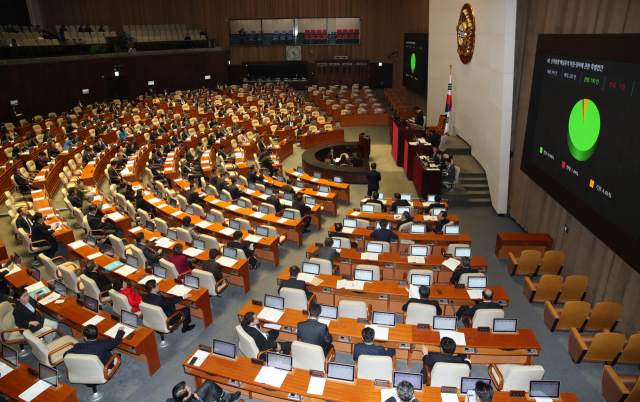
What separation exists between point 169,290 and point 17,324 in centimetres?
261

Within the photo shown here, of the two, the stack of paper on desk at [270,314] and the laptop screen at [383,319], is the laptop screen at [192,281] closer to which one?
the stack of paper on desk at [270,314]

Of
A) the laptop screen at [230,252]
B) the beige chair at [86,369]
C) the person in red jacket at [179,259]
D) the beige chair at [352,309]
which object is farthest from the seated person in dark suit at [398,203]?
the beige chair at [86,369]

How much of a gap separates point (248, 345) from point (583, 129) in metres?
7.82

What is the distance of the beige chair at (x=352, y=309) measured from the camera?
287 inches

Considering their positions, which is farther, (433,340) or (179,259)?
(179,259)

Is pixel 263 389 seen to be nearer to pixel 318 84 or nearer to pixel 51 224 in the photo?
pixel 51 224

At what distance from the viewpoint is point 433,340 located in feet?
22.2

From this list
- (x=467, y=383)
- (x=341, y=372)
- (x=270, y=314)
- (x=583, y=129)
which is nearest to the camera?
(x=467, y=383)

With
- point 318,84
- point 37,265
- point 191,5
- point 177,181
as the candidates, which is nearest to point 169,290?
point 37,265

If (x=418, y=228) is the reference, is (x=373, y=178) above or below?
above

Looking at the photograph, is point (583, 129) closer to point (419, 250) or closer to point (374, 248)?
point (419, 250)

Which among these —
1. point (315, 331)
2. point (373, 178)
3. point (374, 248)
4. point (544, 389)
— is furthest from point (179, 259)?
point (373, 178)

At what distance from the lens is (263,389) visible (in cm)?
607

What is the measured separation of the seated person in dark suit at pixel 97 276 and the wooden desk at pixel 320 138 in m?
14.3
